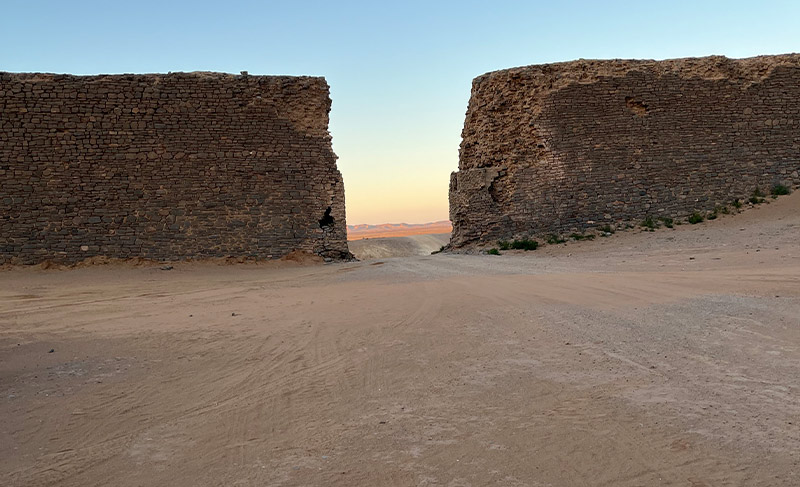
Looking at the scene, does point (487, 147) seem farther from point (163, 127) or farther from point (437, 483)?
point (437, 483)

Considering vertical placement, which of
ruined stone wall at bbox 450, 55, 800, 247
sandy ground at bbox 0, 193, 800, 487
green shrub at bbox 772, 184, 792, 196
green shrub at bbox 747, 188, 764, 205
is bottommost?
sandy ground at bbox 0, 193, 800, 487

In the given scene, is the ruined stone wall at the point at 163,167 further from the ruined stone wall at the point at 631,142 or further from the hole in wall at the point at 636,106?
the hole in wall at the point at 636,106

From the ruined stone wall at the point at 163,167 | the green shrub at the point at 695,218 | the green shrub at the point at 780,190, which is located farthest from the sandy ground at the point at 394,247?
the green shrub at the point at 780,190

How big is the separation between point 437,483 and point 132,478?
1392mm

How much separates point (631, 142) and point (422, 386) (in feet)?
39.4

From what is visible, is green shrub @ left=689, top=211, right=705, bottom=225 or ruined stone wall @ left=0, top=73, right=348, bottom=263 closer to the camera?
ruined stone wall @ left=0, top=73, right=348, bottom=263

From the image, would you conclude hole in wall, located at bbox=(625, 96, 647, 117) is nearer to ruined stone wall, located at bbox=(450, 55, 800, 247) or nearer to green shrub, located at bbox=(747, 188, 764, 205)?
ruined stone wall, located at bbox=(450, 55, 800, 247)

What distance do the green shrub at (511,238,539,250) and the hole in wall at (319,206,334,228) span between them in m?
4.19

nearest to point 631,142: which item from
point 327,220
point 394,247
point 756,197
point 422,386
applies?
point 756,197

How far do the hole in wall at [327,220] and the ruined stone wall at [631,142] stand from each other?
12.3 feet

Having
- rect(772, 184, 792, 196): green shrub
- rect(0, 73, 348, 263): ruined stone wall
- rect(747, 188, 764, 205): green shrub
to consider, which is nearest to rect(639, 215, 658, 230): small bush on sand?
rect(747, 188, 764, 205): green shrub

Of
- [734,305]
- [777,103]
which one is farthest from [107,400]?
[777,103]

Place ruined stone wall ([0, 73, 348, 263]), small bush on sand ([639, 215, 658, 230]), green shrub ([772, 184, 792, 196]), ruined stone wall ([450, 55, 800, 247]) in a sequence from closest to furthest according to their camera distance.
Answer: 1. ruined stone wall ([0, 73, 348, 263])
2. small bush on sand ([639, 215, 658, 230])
3. ruined stone wall ([450, 55, 800, 247])
4. green shrub ([772, 184, 792, 196])

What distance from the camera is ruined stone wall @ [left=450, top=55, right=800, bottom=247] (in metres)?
13.9
